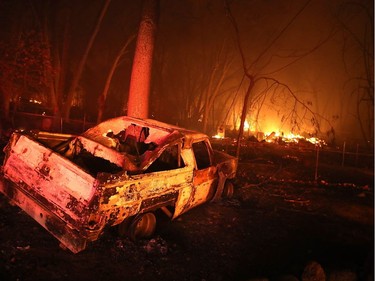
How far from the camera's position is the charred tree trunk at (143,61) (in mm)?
9227

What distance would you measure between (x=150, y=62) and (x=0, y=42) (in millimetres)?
6915

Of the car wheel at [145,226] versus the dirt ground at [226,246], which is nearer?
the dirt ground at [226,246]

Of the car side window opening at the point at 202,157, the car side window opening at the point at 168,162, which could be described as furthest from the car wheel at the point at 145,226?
the car side window opening at the point at 202,157

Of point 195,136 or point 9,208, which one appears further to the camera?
point 195,136

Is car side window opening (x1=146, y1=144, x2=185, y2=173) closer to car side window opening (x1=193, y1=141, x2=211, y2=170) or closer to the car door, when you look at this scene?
the car door

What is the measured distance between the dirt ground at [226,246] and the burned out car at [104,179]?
34 centimetres

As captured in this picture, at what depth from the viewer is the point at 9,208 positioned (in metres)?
5.17

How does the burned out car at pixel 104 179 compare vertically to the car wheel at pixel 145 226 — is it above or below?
above

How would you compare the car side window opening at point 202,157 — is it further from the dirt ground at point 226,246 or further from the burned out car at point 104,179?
the dirt ground at point 226,246

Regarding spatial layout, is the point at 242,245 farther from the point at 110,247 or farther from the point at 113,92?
the point at 113,92

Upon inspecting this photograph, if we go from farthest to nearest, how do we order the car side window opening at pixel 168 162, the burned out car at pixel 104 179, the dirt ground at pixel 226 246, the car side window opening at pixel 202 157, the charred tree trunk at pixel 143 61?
the charred tree trunk at pixel 143 61 → the car side window opening at pixel 202 157 → the car side window opening at pixel 168 162 → the dirt ground at pixel 226 246 → the burned out car at pixel 104 179

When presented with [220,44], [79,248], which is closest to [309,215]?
[79,248]

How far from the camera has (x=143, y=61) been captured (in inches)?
365

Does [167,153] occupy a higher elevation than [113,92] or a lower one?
lower
